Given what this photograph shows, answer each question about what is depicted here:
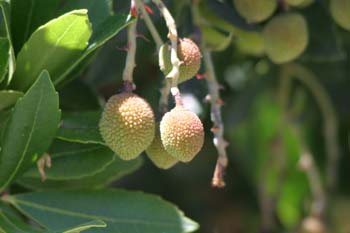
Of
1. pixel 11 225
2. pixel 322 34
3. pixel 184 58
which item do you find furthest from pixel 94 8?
pixel 322 34

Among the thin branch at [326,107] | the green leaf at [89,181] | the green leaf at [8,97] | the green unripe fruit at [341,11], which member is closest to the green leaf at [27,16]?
the green leaf at [8,97]

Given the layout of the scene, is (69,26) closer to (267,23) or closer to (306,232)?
(267,23)

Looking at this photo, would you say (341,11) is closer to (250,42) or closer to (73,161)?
(250,42)

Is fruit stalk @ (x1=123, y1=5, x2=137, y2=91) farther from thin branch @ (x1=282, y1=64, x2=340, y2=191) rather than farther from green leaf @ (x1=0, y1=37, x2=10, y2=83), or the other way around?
thin branch @ (x1=282, y1=64, x2=340, y2=191)

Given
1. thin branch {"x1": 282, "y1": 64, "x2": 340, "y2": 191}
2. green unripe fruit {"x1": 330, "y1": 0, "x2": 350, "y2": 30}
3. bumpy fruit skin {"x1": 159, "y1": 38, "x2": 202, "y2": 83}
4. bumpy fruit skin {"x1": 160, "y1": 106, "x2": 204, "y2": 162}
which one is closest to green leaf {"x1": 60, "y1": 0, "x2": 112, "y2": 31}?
bumpy fruit skin {"x1": 159, "y1": 38, "x2": 202, "y2": 83}

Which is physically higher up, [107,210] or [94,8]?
[94,8]

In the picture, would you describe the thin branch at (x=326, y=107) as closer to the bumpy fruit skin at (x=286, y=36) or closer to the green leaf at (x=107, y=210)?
the bumpy fruit skin at (x=286, y=36)

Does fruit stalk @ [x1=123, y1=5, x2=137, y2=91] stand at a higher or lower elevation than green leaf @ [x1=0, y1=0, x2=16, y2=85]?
lower

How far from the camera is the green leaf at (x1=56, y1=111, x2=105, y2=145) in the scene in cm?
162

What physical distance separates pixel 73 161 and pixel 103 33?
0.26 m

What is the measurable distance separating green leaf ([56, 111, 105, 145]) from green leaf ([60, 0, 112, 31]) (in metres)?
0.16

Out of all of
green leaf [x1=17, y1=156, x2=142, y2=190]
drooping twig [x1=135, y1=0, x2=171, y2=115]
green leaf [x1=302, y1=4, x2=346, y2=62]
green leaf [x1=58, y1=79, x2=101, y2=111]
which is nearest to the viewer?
drooping twig [x1=135, y1=0, x2=171, y2=115]

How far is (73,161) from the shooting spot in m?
1.74

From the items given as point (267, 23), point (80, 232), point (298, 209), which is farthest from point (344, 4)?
point (298, 209)
